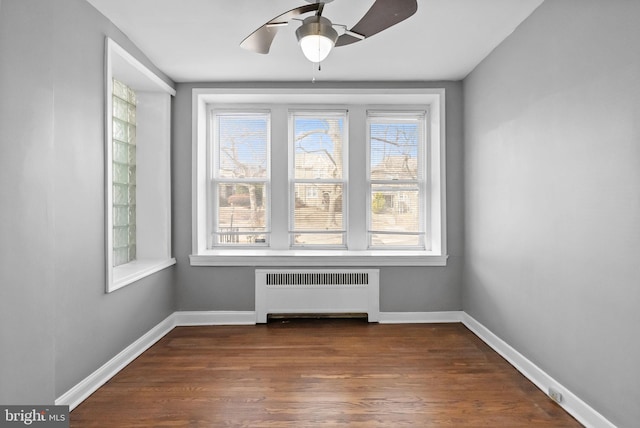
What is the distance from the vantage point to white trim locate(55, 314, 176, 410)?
2177 mm

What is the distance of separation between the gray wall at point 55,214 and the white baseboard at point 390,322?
8cm

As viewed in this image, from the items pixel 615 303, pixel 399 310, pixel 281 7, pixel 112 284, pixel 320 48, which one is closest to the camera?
pixel 615 303

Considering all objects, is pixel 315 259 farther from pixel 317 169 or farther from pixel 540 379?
pixel 540 379

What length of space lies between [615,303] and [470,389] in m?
1.04

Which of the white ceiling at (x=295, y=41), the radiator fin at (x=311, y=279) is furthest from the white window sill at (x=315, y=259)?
the white ceiling at (x=295, y=41)

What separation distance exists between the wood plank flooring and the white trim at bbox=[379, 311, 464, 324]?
1.04ft

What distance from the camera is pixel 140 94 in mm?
3531

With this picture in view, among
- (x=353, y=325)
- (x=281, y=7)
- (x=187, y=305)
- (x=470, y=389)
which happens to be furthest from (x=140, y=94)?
(x=470, y=389)

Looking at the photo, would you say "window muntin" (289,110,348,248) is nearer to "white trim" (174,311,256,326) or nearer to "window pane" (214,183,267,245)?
"window pane" (214,183,267,245)

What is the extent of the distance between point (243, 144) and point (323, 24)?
231 centimetres

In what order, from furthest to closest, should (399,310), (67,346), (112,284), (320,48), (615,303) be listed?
(399,310) → (112,284) → (67,346) → (320,48) → (615,303)

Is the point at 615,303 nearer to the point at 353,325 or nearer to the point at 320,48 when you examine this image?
the point at 320,48

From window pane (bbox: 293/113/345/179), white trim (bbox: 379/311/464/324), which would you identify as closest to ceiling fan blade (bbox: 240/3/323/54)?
window pane (bbox: 293/113/345/179)

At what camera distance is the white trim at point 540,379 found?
6.41 feet
